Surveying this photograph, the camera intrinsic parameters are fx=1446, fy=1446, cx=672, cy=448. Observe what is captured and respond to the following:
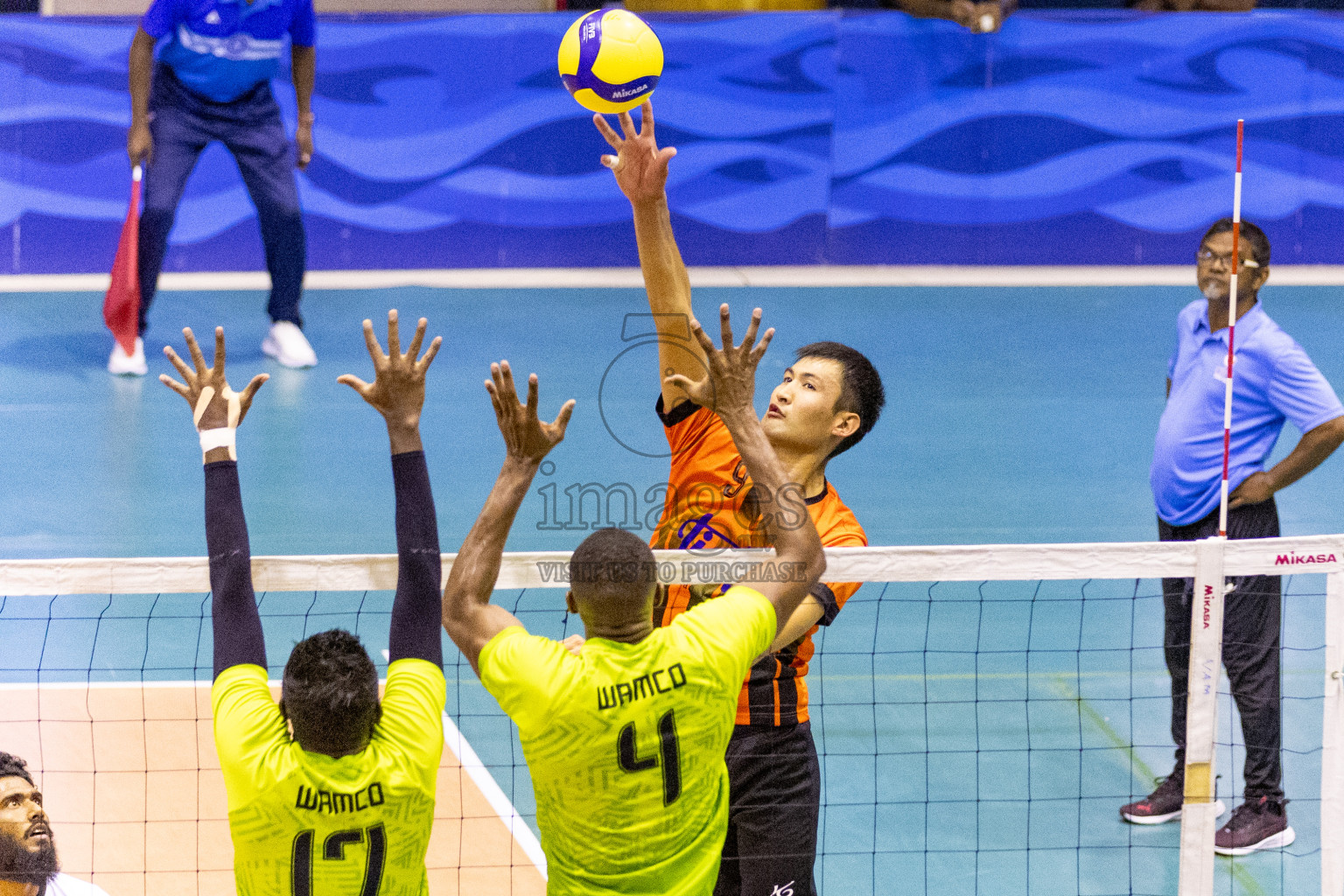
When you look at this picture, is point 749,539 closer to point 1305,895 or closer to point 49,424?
point 1305,895

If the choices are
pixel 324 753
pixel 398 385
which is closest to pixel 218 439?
pixel 398 385

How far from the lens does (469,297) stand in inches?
537

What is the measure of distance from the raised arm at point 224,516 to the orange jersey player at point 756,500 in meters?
1.20

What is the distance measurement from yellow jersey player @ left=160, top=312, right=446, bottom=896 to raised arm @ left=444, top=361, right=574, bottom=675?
0.39 feet

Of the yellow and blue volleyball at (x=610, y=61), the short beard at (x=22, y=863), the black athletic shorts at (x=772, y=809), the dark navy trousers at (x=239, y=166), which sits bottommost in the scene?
the short beard at (x=22, y=863)

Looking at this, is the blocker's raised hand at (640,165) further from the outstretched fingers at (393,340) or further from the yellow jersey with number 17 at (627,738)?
the yellow jersey with number 17 at (627,738)

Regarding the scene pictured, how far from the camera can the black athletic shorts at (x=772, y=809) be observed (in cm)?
398

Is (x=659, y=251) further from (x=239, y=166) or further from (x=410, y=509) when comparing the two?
(x=239, y=166)

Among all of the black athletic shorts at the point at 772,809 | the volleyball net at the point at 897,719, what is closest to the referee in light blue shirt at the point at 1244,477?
the volleyball net at the point at 897,719

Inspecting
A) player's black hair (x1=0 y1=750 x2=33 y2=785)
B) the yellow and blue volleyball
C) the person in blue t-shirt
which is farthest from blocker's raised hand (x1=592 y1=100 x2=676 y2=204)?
the person in blue t-shirt

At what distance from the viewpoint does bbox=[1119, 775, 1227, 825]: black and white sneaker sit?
5.66 meters

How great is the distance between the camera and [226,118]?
11.3 metres

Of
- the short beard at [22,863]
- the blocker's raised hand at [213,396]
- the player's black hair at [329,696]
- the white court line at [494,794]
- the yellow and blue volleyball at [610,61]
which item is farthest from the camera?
the yellow and blue volleyball at [610,61]

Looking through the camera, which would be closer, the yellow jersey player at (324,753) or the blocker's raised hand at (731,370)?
the yellow jersey player at (324,753)
